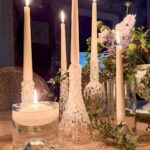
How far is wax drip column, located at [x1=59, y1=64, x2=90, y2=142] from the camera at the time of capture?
770mm

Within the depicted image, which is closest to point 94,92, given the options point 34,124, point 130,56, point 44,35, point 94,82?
point 94,82

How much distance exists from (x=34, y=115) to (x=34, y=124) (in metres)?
0.02

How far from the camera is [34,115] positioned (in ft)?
2.17

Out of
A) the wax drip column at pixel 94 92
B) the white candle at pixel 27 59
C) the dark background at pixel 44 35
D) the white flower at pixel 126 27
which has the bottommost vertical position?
the wax drip column at pixel 94 92

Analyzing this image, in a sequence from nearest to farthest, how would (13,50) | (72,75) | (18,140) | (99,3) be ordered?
(18,140) → (72,75) → (13,50) → (99,3)

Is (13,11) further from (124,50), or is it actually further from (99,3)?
(124,50)

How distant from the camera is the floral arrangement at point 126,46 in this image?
852 millimetres

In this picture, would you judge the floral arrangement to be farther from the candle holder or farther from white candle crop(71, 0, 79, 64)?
the candle holder

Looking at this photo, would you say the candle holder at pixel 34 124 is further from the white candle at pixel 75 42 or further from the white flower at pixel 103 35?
the white flower at pixel 103 35

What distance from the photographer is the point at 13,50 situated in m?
3.11

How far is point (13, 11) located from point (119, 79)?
2.60 meters

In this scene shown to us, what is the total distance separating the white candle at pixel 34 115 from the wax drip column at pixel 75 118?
0.09m

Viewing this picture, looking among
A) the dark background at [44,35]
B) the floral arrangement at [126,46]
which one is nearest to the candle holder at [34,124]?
the floral arrangement at [126,46]

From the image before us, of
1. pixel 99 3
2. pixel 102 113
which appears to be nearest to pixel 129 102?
pixel 102 113
